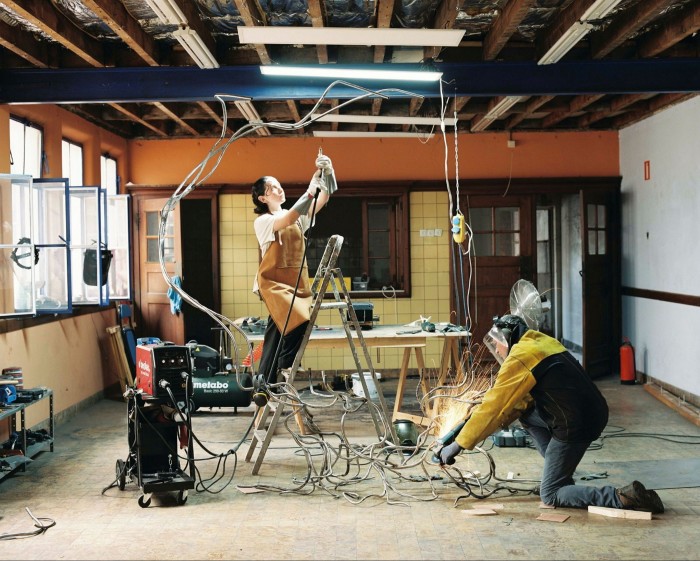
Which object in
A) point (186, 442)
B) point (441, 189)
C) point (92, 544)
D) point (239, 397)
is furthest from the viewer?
point (441, 189)

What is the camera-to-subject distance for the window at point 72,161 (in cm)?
806

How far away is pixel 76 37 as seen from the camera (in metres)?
5.50

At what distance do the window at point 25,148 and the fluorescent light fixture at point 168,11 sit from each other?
7.75 feet

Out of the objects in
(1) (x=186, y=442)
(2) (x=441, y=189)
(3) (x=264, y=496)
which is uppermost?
(2) (x=441, y=189)

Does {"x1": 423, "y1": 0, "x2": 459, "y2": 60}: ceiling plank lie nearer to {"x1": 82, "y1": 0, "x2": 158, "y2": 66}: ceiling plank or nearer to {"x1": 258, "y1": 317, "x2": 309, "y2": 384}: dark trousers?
{"x1": 82, "y1": 0, "x2": 158, "y2": 66}: ceiling plank

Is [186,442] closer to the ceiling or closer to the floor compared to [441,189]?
closer to the floor

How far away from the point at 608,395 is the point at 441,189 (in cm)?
307

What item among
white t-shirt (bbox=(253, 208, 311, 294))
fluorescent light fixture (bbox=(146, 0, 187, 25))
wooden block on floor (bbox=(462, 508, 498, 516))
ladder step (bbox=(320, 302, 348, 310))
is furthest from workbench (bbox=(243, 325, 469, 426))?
fluorescent light fixture (bbox=(146, 0, 187, 25))

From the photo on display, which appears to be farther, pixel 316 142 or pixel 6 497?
pixel 316 142

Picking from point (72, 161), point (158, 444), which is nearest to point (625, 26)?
point (158, 444)

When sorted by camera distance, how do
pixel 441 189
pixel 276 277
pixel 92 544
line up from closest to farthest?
pixel 92 544 → pixel 276 277 → pixel 441 189

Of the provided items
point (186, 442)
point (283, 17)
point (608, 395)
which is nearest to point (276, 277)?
point (186, 442)

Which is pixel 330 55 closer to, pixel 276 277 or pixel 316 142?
pixel 276 277

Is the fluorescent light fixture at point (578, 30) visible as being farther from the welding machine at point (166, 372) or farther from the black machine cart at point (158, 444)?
the black machine cart at point (158, 444)
